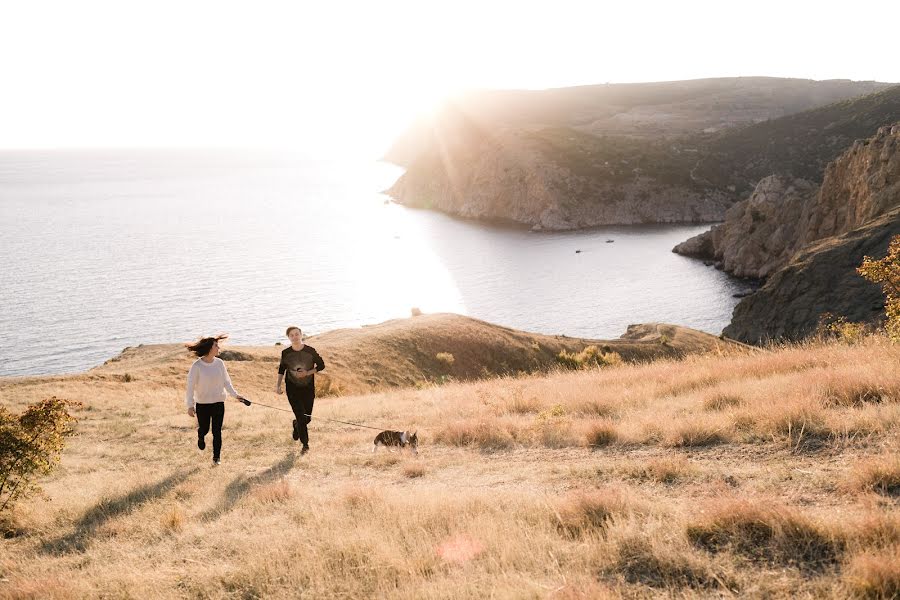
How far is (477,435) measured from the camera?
11477 mm

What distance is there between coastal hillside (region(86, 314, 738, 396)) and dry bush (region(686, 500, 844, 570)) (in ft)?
72.4

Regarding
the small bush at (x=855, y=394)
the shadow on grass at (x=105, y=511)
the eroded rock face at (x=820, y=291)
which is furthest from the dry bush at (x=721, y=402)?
the eroded rock face at (x=820, y=291)

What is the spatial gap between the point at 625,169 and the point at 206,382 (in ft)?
477

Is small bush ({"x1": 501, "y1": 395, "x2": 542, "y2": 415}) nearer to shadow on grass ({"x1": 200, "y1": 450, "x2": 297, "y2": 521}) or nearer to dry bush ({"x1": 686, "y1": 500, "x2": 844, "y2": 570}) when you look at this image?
shadow on grass ({"x1": 200, "y1": 450, "x2": 297, "y2": 521})

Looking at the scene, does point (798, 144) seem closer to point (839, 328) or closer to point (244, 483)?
point (839, 328)

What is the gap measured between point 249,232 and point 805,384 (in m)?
125

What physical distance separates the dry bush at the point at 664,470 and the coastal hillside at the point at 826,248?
126 feet

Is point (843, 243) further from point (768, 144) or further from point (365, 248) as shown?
point (768, 144)

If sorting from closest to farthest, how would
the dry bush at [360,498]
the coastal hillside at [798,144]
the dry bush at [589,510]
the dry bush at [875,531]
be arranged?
the dry bush at [875,531], the dry bush at [589,510], the dry bush at [360,498], the coastal hillside at [798,144]

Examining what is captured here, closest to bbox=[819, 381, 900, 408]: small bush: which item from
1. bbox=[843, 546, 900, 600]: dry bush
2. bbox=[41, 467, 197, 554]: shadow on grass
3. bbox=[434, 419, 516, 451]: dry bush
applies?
bbox=[843, 546, 900, 600]: dry bush

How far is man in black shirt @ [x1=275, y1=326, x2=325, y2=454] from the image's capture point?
11719mm

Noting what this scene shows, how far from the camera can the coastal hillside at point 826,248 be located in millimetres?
46000

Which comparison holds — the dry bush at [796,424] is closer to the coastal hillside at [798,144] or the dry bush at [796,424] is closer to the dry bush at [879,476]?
the dry bush at [879,476]

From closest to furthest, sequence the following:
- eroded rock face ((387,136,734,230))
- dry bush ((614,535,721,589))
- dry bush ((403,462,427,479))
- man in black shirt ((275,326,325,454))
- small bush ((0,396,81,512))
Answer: dry bush ((614,535,721,589)), small bush ((0,396,81,512)), dry bush ((403,462,427,479)), man in black shirt ((275,326,325,454)), eroded rock face ((387,136,734,230))
